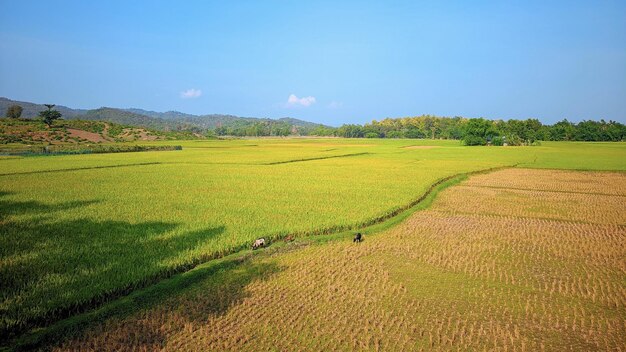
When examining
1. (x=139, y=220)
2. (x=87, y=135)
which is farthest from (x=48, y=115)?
(x=139, y=220)

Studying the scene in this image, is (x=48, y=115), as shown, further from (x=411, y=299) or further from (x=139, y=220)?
(x=411, y=299)

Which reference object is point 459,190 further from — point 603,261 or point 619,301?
point 619,301

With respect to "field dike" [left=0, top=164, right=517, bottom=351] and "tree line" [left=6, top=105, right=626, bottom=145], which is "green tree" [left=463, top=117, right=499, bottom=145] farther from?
"field dike" [left=0, top=164, right=517, bottom=351]

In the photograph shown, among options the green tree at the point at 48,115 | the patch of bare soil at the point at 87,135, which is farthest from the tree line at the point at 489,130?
the green tree at the point at 48,115

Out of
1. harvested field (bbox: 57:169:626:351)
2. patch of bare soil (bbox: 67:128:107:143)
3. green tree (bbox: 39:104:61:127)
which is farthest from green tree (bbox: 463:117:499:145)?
green tree (bbox: 39:104:61:127)

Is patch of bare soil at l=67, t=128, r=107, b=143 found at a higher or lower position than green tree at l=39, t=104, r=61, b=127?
A: lower

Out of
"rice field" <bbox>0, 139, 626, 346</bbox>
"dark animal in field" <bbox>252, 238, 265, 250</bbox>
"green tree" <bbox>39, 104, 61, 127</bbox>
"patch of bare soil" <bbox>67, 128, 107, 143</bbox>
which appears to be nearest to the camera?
"rice field" <bbox>0, 139, 626, 346</bbox>

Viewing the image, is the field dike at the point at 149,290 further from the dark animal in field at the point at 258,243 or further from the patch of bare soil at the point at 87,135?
the patch of bare soil at the point at 87,135
